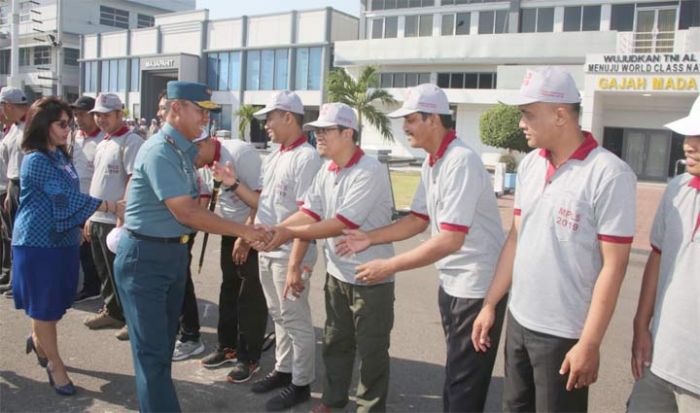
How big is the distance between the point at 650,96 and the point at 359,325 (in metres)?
27.6

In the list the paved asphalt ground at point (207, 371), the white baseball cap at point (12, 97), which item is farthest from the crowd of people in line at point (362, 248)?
the white baseball cap at point (12, 97)

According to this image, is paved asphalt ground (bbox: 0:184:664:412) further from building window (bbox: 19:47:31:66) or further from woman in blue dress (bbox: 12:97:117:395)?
building window (bbox: 19:47:31:66)

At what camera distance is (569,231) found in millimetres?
2484

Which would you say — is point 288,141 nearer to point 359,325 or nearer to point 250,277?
point 250,277

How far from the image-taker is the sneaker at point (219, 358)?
15.2 ft

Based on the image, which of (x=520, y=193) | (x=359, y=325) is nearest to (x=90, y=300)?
(x=359, y=325)

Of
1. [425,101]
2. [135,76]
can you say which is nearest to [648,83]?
[425,101]

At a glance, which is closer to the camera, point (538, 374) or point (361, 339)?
point (538, 374)

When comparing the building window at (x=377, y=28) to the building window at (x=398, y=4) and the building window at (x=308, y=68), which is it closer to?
the building window at (x=398, y=4)

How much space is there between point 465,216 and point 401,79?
34.4 metres

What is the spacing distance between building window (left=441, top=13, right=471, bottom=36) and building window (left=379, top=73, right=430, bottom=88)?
119 inches

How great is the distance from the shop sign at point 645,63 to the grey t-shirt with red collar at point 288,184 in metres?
24.3

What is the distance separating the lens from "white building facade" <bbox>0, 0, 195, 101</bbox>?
57.0 metres

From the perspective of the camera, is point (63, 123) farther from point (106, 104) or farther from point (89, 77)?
point (89, 77)
